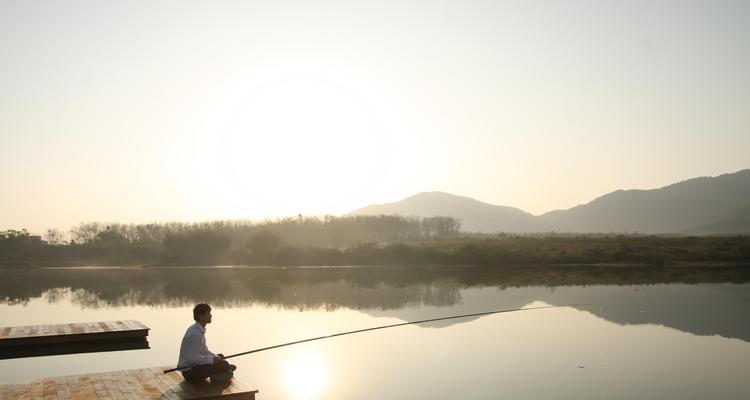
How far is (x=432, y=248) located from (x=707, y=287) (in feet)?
99.3

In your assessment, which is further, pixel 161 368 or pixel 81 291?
A: pixel 81 291

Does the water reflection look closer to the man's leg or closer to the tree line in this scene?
the man's leg

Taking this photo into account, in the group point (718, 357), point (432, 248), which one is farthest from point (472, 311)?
point (432, 248)

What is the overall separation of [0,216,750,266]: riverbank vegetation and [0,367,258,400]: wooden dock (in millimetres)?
46811

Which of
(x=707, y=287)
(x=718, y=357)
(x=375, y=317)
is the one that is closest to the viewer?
(x=718, y=357)

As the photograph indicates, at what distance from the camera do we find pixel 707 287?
31047mm

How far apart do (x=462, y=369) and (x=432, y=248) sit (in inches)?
1852

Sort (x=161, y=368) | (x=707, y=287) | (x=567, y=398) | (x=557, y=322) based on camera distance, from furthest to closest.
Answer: (x=707, y=287) → (x=557, y=322) → (x=161, y=368) → (x=567, y=398)

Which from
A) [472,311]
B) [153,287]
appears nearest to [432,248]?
[153,287]

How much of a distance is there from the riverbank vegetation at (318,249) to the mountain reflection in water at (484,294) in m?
10.9

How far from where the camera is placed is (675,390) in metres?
10.7

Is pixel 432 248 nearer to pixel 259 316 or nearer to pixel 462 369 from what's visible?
pixel 259 316

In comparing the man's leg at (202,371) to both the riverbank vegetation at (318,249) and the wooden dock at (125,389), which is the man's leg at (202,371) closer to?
the wooden dock at (125,389)

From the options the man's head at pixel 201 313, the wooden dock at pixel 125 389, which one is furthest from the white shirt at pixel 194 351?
the wooden dock at pixel 125 389
